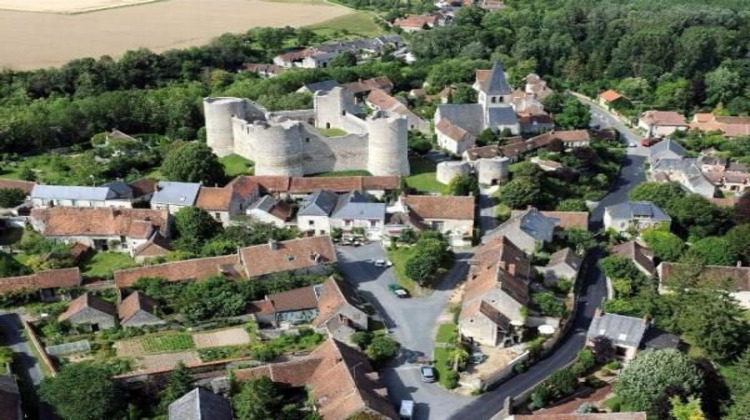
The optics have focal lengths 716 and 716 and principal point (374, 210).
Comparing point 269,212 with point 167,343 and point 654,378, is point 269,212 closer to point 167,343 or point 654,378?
point 167,343

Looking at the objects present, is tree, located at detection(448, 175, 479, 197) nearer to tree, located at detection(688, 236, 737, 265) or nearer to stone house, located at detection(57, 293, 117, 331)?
tree, located at detection(688, 236, 737, 265)

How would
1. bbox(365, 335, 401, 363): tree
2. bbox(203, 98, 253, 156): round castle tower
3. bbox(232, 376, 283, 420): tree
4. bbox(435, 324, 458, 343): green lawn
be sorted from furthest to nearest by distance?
bbox(203, 98, 253, 156): round castle tower, bbox(435, 324, 458, 343): green lawn, bbox(365, 335, 401, 363): tree, bbox(232, 376, 283, 420): tree

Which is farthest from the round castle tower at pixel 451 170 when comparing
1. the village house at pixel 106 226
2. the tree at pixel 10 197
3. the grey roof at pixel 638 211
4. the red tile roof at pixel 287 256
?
the tree at pixel 10 197

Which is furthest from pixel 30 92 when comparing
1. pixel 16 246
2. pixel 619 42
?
pixel 619 42

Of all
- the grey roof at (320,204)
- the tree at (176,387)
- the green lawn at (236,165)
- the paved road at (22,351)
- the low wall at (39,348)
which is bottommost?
the paved road at (22,351)

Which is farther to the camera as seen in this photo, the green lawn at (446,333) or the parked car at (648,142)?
the parked car at (648,142)

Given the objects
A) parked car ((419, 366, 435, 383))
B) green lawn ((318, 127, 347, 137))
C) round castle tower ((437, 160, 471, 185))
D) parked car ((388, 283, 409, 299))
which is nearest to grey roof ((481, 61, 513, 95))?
round castle tower ((437, 160, 471, 185))

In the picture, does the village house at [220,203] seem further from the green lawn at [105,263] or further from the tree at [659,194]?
the tree at [659,194]

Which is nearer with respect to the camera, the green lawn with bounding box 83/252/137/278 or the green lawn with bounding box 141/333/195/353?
the green lawn with bounding box 141/333/195/353
